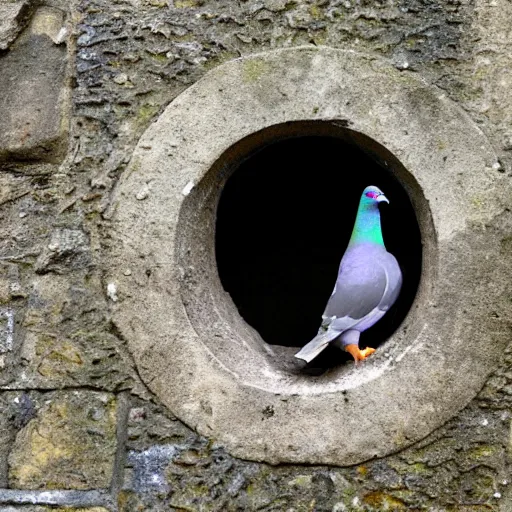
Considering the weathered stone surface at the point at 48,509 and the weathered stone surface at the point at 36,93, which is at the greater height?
the weathered stone surface at the point at 36,93

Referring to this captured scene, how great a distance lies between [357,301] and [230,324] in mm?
407

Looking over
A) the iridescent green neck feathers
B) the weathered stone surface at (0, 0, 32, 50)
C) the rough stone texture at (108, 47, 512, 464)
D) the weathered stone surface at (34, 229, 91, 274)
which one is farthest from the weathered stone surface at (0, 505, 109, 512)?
the weathered stone surface at (0, 0, 32, 50)

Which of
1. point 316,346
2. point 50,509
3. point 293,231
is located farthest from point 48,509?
point 293,231

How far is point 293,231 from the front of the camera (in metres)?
4.38

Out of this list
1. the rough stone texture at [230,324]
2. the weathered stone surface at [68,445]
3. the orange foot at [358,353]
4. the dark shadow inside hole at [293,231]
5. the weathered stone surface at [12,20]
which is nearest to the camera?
the rough stone texture at [230,324]

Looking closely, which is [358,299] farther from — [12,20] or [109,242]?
[12,20]

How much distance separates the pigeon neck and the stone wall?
0.51 metres

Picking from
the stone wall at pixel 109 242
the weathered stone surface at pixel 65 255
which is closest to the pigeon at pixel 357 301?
the stone wall at pixel 109 242

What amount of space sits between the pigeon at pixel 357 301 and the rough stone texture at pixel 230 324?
0.31 feet

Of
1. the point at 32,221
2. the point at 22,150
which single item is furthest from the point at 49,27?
the point at 32,221

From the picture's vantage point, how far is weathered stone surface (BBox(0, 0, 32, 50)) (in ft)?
9.39

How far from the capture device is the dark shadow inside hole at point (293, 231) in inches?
155

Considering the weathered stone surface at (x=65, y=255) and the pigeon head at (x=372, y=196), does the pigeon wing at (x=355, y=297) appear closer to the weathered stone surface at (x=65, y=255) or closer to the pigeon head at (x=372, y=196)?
the pigeon head at (x=372, y=196)

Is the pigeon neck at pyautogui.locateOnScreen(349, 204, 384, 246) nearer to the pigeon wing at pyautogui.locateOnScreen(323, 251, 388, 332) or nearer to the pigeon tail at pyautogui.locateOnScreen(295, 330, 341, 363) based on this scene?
the pigeon wing at pyautogui.locateOnScreen(323, 251, 388, 332)
